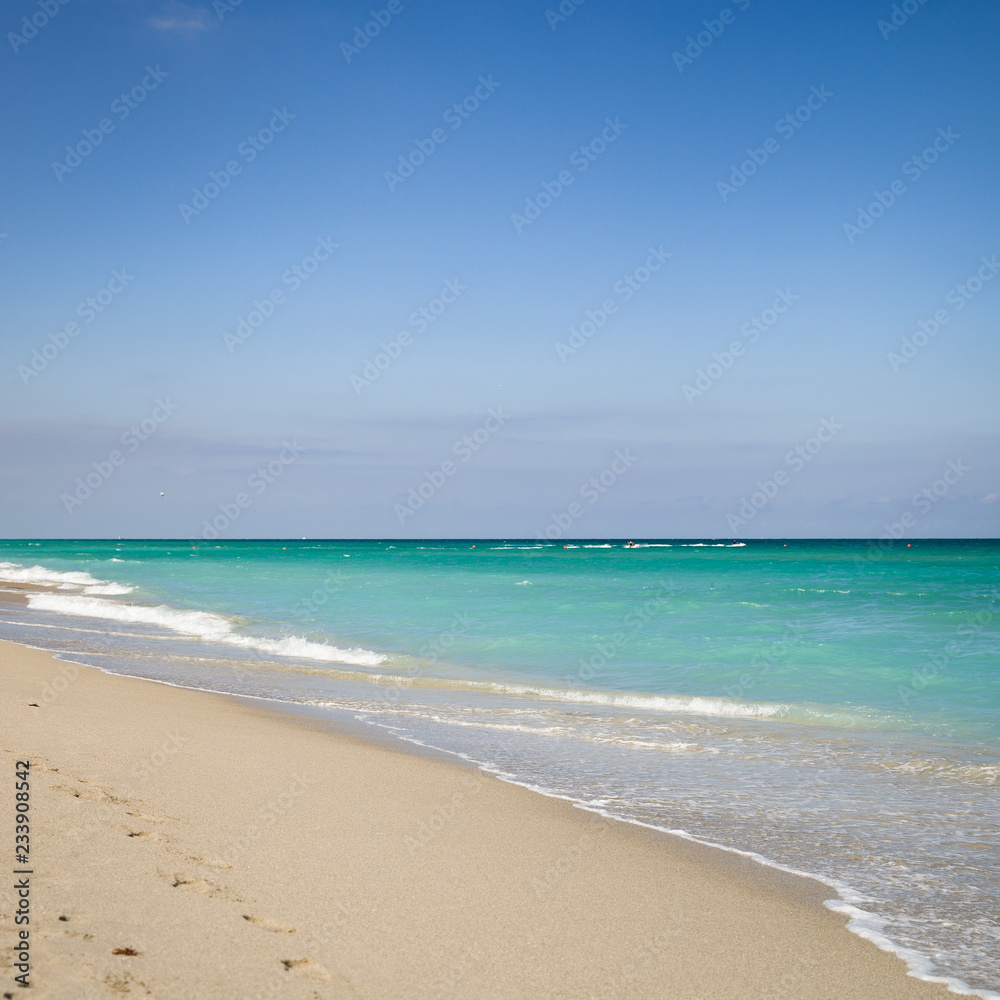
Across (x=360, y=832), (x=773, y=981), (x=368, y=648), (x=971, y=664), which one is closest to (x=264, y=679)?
(x=368, y=648)

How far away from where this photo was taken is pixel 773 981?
3789 mm

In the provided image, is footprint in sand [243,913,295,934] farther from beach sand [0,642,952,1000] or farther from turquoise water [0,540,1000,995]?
turquoise water [0,540,1000,995]

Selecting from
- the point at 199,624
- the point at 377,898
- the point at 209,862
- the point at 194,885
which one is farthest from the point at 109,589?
the point at 377,898

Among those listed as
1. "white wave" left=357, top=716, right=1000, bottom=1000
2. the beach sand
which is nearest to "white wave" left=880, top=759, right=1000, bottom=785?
"white wave" left=357, top=716, right=1000, bottom=1000

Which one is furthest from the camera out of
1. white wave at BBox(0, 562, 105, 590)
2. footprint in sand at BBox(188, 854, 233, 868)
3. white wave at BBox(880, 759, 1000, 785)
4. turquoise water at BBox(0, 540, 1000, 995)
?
white wave at BBox(0, 562, 105, 590)

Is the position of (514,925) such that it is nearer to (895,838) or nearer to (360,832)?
(360,832)

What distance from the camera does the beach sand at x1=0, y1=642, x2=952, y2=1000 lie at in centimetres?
349

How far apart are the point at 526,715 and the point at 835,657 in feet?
24.7

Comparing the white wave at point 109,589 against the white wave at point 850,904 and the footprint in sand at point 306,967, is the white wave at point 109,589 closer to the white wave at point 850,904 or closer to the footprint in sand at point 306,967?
the white wave at point 850,904

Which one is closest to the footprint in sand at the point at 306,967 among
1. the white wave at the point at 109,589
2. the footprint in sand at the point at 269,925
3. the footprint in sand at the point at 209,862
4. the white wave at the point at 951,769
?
the footprint in sand at the point at 269,925

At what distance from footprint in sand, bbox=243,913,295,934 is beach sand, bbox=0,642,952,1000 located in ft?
0.05

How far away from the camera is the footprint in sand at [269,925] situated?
3.83m

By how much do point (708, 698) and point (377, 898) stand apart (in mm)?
8613

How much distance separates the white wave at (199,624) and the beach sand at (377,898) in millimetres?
9460
